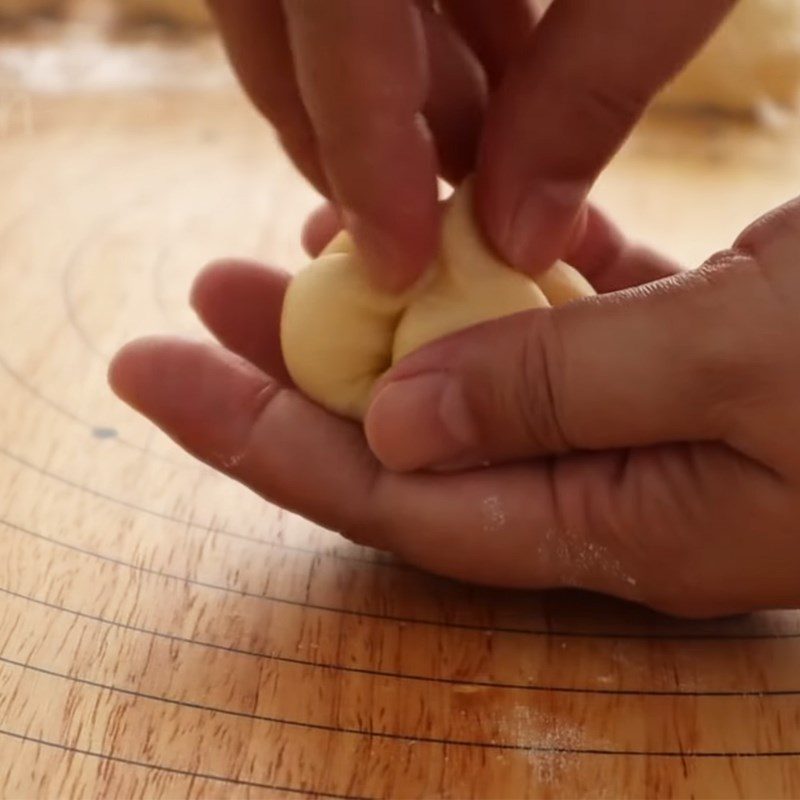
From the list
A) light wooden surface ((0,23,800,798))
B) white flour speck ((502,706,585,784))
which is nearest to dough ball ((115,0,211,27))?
light wooden surface ((0,23,800,798))

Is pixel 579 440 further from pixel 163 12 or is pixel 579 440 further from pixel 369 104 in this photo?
pixel 163 12

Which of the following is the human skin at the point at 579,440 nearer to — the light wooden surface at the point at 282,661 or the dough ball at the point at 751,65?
the light wooden surface at the point at 282,661

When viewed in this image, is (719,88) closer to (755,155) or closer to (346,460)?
(755,155)

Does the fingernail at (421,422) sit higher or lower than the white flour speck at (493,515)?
higher

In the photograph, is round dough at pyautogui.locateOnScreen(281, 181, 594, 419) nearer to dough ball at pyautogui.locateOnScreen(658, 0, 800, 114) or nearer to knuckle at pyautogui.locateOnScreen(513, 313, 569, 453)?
knuckle at pyautogui.locateOnScreen(513, 313, 569, 453)

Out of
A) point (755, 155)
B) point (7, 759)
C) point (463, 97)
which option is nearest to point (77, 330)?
point (463, 97)

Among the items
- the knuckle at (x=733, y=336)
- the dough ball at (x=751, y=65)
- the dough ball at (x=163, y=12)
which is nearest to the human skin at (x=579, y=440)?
the knuckle at (x=733, y=336)
